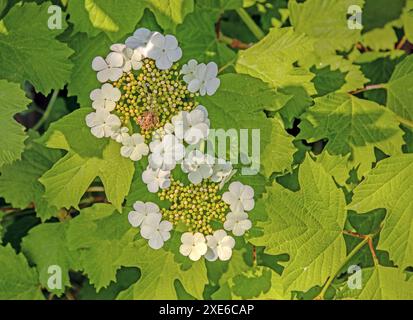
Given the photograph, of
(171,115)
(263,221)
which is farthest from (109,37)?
(263,221)

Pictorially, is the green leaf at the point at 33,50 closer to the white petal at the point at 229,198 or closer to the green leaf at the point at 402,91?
the white petal at the point at 229,198

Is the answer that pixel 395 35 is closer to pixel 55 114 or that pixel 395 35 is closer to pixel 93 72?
pixel 93 72

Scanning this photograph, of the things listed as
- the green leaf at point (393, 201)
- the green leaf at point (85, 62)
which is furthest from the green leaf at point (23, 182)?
the green leaf at point (393, 201)

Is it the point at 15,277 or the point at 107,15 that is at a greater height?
the point at 107,15

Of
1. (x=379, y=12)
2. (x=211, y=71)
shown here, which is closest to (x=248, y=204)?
(x=211, y=71)

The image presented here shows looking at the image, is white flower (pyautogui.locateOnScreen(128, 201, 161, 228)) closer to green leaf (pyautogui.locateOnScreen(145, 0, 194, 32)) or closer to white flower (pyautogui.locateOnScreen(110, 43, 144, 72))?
white flower (pyautogui.locateOnScreen(110, 43, 144, 72))

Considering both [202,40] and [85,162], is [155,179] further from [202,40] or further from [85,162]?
[202,40]
